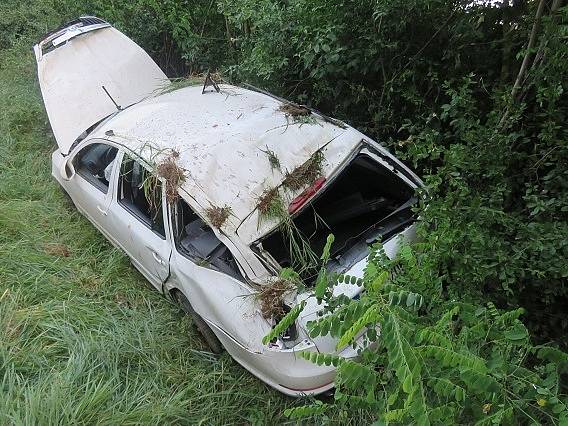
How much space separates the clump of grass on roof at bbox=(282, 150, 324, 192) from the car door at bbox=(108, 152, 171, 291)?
0.84m

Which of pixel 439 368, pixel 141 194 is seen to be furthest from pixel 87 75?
pixel 439 368

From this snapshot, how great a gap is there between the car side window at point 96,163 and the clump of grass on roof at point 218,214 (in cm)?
128

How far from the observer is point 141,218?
138 inches

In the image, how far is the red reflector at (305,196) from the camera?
2.92m

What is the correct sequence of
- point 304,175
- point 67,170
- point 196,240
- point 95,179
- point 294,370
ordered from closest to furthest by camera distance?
point 294,370, point 304,175, point 196,240, point 95,179, point 67,170

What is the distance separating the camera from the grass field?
8.95 feet

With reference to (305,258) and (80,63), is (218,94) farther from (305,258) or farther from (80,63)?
(80,63)

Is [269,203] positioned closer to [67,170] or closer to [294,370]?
[294,370]

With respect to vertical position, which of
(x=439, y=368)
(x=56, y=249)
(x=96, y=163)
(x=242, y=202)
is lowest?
(x=56, y=249)

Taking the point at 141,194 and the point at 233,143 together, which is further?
the point at 141,194

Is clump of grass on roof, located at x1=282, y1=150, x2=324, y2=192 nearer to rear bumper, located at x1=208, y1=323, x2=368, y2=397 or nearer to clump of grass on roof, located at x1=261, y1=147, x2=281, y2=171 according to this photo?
clump of grass on roof, located at x1=261, y1=147, x2=281, y2=171

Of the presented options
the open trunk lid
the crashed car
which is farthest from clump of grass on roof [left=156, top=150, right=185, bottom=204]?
the open trunk lid

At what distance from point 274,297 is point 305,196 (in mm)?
669

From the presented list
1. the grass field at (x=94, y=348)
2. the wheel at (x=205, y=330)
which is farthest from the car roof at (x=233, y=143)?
the grass field at (x=94, y=348)
